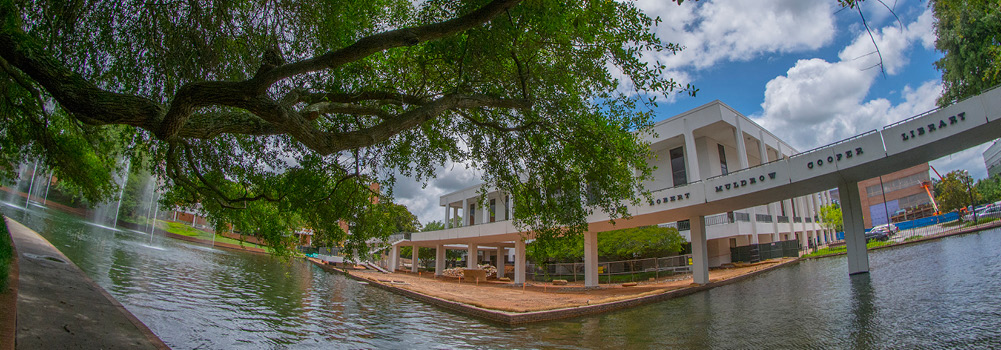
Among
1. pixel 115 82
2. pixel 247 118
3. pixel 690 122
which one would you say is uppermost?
pixel 690 122

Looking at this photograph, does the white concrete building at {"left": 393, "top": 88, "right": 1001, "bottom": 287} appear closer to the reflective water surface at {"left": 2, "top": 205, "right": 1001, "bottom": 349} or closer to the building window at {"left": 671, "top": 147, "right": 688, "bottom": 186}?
the building window at {"left": 671, "top": 147, "right": 688, "bottom": 186}

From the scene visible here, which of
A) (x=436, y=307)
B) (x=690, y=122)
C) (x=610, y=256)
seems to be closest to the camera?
(x=436, y=307)

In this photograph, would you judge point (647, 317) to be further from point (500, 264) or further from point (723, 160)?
point (500, 264)

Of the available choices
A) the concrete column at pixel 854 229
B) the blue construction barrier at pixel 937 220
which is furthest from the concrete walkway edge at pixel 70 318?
the blue construction barrier at pixel 937 220

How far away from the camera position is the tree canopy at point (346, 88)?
4.68 metres

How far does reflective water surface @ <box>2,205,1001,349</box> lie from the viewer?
7531mm

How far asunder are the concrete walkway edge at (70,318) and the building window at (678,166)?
1211 inches

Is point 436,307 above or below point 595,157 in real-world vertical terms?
below

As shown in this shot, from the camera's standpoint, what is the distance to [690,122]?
28.1 m

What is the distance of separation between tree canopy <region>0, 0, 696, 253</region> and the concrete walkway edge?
7.78 feet

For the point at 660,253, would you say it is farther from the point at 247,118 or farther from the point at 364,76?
the point at 247,118

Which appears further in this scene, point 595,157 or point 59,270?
point 59,270

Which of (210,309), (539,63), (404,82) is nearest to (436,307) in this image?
(210,309)

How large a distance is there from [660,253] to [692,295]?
12.7 meters
